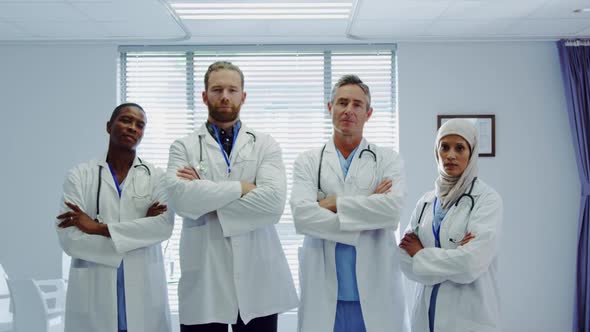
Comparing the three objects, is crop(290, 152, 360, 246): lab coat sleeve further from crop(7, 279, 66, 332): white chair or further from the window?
the window

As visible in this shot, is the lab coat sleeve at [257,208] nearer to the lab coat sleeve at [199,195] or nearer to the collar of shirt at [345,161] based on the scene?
the lab coat sleeve at [199,195]

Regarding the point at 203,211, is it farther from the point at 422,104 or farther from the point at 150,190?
the point at 422,104

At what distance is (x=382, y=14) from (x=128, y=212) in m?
2.49

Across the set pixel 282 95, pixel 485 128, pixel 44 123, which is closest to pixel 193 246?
pixel 282 95

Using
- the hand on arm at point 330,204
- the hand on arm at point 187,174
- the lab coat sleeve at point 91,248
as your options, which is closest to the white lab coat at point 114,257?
the lab coat sleeve at point 91,248

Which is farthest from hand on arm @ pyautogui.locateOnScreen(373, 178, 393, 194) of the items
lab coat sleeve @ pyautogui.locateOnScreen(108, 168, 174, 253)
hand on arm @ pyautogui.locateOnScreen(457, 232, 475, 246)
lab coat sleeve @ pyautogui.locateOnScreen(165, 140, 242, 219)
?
lab coat sleeve @ pyautogui.locateOnScreen(108, 168, 174, 253)

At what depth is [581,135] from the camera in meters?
4.50

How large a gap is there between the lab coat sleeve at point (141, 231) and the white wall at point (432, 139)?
260 cm

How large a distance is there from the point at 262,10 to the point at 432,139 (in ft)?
6.29

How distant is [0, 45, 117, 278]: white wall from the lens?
15.2 feet

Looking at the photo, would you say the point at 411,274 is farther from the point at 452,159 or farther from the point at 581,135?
the point at 581,135

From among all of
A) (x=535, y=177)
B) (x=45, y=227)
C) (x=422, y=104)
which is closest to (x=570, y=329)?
(x=535, y=177)

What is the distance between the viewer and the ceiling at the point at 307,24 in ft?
12.0

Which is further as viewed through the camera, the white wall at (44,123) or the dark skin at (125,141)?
the white wall at (44,123)
